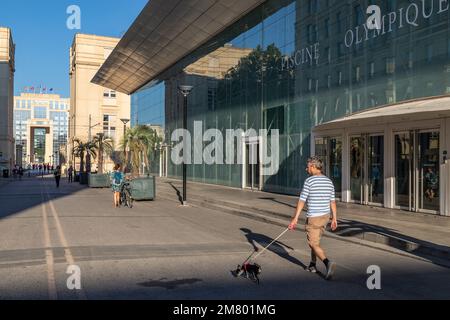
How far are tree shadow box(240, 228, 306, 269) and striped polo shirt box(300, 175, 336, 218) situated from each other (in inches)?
52.2

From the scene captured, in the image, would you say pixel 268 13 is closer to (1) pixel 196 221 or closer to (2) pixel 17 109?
→ (1) pixel 196 221

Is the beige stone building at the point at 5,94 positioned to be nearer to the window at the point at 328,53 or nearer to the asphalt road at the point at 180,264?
the window at the point at 328,53

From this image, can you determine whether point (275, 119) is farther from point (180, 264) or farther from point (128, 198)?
point (180, 264)

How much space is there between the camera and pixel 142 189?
76.1 ft

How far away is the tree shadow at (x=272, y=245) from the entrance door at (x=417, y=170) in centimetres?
609

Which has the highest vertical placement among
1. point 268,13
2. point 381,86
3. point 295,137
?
point 268,13

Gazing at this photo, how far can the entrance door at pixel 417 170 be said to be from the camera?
15359 millimetres

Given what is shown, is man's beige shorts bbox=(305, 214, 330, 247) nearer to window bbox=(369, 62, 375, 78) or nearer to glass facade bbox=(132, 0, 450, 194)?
glass facade bbox=(132, 0, 450, 194)

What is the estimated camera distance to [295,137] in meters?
24.4

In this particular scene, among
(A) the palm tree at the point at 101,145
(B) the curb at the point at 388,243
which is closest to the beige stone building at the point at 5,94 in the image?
(A) the palm tree at the point at 101,145

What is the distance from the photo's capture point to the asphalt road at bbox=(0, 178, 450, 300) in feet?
21.4

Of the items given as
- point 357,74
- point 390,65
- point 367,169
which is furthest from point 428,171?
point 357,74

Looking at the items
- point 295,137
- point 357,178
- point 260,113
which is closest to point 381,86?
point 357,178

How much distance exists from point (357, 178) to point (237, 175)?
13.5 m
